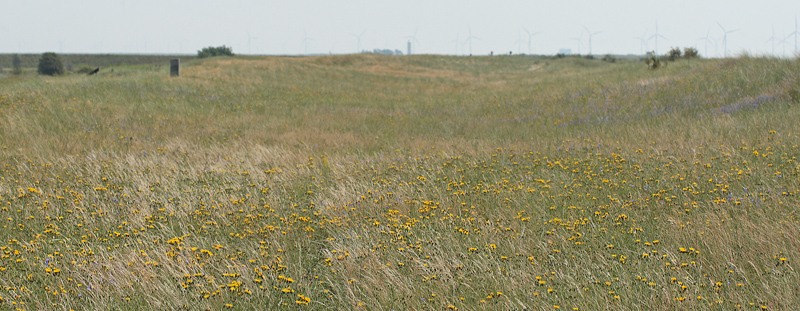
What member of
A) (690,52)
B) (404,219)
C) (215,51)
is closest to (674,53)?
(690,52)

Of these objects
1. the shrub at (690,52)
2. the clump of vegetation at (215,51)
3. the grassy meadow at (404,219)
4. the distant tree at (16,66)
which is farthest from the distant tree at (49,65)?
the shrub at (690,52)

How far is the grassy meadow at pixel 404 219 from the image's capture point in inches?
144

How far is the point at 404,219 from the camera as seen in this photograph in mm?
5410

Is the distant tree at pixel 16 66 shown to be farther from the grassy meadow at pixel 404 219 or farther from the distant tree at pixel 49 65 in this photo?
the grassy meadow at pixel 404 219

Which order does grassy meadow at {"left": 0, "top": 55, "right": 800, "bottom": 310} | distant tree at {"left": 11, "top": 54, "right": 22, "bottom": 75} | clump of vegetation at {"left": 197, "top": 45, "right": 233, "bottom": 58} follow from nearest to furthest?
grassy meadow at {"left": 0, "top": 55, "right": 800, "bottom": 310} → distant tree at {"left": 11, "top": 54, "right": 22, "bottom": 75} → clump of vegetation at {"left": 197, "top": 45, "right": 233, "bottom": 58}

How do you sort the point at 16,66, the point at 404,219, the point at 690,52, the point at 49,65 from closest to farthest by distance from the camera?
1. the point at 404,219
2. the point at 690,52
3. the point at 49,65
4. the point at 16,66

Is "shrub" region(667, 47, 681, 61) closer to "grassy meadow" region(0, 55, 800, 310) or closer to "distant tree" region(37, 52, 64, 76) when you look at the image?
"grassy meadow" region(0, 55, 800, 310)

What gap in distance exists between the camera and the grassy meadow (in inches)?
144

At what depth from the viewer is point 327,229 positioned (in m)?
5.28

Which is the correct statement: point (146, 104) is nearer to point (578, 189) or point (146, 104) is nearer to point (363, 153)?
point (363, 153)

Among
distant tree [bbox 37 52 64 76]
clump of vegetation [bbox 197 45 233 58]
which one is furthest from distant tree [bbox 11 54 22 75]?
clump of vegetation [bbox 197 45 233 58]

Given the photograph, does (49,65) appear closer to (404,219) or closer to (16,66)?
(16,66)

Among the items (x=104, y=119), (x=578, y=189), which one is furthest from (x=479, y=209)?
(x=104, y=119)

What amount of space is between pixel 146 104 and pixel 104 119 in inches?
A: 147
